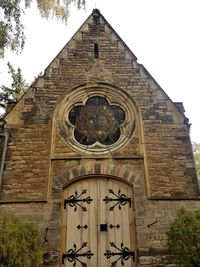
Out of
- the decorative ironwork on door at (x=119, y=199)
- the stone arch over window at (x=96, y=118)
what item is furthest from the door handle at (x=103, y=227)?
the stone arch over window at (x=96, y=118)

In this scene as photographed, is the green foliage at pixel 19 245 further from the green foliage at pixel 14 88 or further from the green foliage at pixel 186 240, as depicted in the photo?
the green foliage at pixel 14 88

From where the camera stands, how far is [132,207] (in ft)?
28.7

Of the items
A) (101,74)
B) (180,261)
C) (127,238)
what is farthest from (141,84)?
(180,261)

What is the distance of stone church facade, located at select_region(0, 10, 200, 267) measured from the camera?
8281 mm

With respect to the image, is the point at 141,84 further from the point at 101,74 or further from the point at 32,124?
the point at 32,124

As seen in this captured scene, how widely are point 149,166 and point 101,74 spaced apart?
343 centimetres

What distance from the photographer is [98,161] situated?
937 centimetres

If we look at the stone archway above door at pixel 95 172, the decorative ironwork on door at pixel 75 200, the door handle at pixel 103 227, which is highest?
the stone archway above door at pixel 95 172

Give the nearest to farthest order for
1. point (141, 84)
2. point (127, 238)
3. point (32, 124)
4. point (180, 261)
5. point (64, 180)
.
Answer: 1. point (180, 261)
2. point (127, 238)
3. point (64, 180)
4. point (32, 124)
5. point (141, 84)

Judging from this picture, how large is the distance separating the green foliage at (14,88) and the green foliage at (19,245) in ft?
33.1

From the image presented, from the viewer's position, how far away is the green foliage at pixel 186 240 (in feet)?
21.4

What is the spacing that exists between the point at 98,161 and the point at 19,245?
3.25m

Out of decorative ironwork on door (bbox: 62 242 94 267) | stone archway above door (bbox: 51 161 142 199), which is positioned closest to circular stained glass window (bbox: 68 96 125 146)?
stone archway above door (bbox: 51 161 142 199)

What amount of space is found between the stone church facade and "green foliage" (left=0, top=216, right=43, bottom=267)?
2.87 feet
